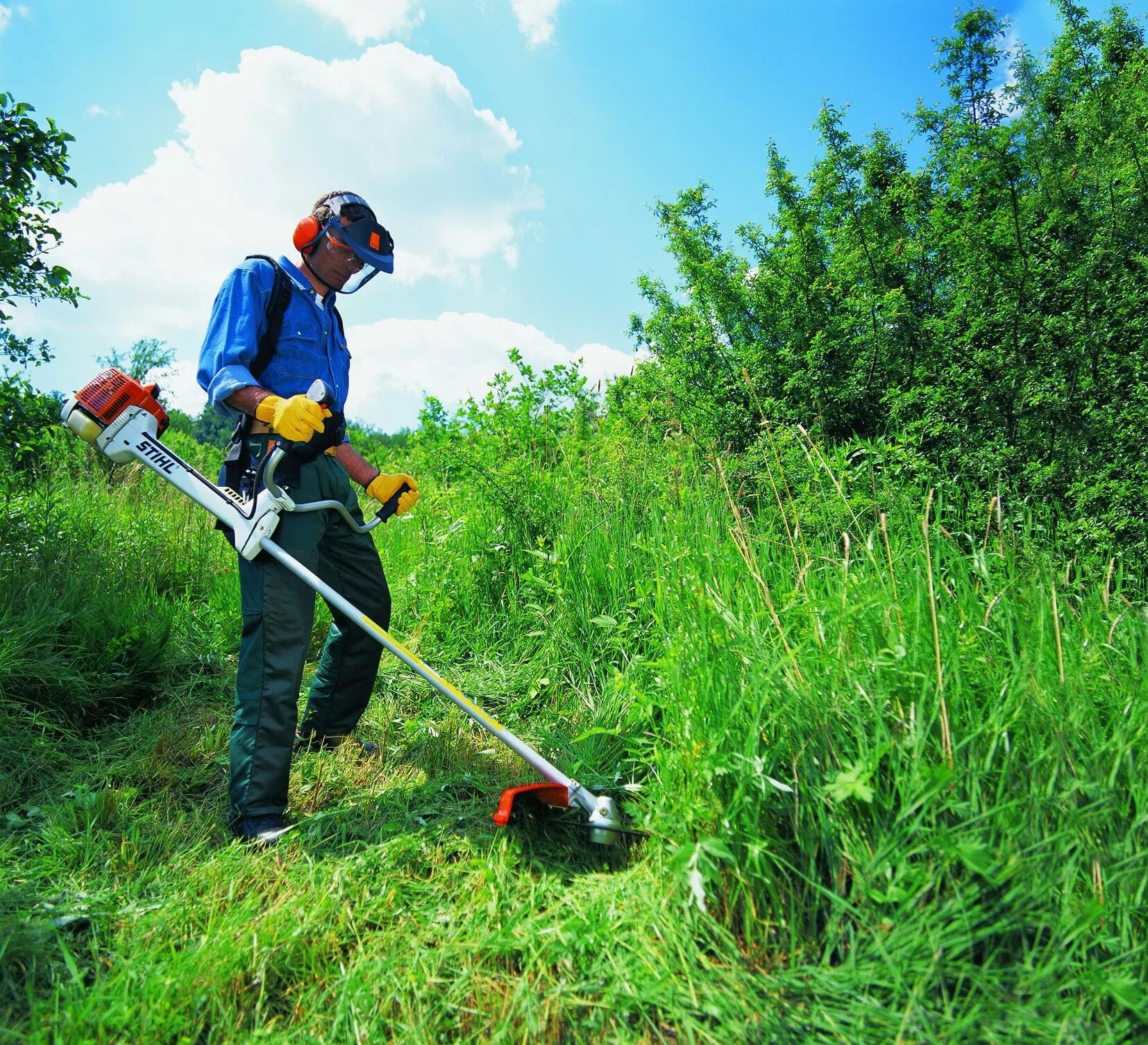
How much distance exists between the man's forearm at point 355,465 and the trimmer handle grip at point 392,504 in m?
0.15

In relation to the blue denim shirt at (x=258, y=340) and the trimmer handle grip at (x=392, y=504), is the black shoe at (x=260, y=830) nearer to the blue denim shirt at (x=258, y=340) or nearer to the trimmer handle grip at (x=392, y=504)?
the trimmer handle grip at (x=392, y=504)

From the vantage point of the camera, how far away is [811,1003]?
1.79m

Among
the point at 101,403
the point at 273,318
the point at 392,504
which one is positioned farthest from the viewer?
the point at 392,504

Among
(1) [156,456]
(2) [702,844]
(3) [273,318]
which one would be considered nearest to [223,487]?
(1) [156,456]

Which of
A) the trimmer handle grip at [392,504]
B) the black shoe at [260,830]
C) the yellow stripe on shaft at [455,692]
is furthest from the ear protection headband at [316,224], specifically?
the black shoe at [260,830]

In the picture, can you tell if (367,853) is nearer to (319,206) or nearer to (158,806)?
(158,806)

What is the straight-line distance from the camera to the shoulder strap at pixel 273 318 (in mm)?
2990

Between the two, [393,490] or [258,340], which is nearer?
[258,340]

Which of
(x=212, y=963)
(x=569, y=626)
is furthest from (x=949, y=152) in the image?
(x=212, y=963)

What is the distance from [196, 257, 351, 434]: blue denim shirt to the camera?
282 centimetres

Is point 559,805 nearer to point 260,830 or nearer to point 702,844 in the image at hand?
point 702,844

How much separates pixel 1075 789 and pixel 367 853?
2.04m

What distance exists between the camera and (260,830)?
2734 millimetres

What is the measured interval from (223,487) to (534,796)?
1.66 m
